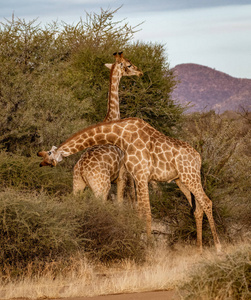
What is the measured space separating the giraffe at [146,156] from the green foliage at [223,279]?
3.75 metres

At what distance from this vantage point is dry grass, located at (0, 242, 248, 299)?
751 centimetres

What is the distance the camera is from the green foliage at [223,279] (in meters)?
6.20

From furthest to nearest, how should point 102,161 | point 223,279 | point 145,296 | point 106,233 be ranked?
point 102,161
point 106,233
point 145,296
point 223,279

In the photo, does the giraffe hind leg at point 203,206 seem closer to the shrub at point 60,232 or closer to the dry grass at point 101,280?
the dry grass at point 101,280

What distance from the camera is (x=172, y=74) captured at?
19422 millimetres

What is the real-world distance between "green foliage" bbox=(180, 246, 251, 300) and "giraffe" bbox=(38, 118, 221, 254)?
3.75m

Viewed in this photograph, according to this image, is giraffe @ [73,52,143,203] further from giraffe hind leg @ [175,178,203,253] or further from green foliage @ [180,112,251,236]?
green foliage @ [180,112,251,236]

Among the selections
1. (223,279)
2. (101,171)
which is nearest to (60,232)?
(101,171)

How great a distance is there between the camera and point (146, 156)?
1050 centimetres

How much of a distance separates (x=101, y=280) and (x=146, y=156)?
2879 mm

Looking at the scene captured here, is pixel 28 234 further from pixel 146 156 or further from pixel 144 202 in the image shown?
pixel 146 156

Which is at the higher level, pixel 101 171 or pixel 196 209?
pixel 101 171

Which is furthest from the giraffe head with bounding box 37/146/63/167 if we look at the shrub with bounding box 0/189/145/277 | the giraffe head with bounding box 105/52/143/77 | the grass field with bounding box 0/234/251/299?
the giraffe head with bounding box 105/52/143/77

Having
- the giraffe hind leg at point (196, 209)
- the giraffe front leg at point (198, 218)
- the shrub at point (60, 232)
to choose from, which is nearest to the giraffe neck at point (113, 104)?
the giraffe hind leg at point (196, 209)
